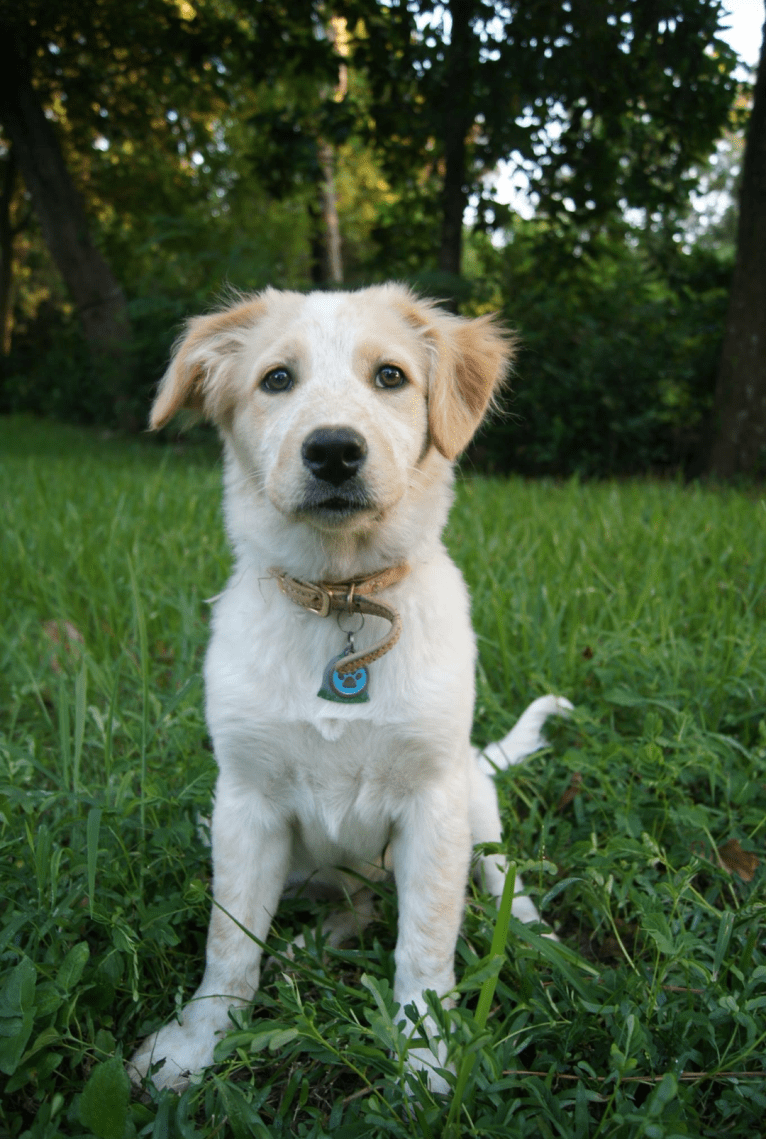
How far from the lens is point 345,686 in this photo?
5.49 feet

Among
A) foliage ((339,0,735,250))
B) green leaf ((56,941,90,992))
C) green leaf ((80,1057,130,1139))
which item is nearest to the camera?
green leaf ((80,1057,130,1139))

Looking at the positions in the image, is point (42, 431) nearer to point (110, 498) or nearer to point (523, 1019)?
point (110, 498)

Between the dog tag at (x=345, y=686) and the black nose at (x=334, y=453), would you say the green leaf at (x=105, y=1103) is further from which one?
the black nose at (x=334, y=453)

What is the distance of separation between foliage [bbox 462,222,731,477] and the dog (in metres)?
5.59

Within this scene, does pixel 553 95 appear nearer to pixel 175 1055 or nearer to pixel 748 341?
pixel 748 341

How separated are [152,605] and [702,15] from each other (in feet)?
17.9

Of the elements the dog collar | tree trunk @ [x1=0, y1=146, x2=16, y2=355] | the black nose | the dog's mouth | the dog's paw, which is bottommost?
the dog's paw

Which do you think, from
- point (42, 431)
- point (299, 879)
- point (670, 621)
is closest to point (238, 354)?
point (299, 879)

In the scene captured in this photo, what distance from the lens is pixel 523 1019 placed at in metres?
1.44

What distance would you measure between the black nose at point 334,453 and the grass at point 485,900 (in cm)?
77

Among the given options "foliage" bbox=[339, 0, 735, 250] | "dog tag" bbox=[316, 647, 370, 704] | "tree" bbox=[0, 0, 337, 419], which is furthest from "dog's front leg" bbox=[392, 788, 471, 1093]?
"tree" bbox=[0, 0, 337, 419]

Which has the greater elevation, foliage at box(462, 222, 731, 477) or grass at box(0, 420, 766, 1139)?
foliage at box(462, 222, 731, 477)

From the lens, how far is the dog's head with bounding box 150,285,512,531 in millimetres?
1671

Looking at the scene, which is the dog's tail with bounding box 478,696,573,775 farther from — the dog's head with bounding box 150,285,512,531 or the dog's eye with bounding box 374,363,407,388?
the dog's eye with bounding box 374,363,407,388
